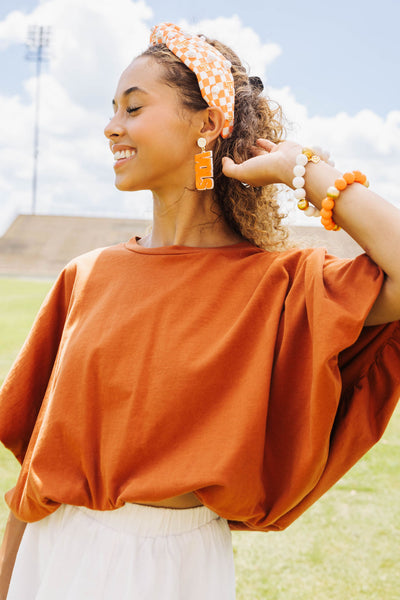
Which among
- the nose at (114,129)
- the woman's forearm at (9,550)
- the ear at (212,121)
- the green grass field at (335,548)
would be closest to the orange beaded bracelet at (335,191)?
the ear at (212,121)

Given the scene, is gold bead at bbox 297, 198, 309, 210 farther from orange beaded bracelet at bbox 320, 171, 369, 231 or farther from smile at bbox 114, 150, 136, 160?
smile at bbox 114, 150, 136, 160

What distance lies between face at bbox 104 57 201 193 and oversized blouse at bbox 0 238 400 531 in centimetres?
23

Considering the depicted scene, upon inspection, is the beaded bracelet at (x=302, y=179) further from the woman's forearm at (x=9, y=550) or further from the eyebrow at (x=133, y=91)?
the woman's forearm at (x=9, y=550)

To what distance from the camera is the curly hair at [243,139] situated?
1678 millimetres

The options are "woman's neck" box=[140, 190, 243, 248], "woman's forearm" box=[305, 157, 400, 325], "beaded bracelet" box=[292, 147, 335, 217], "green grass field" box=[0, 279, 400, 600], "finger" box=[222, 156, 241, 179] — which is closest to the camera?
"woman's forearm" box=[305, 157, 400, 325]

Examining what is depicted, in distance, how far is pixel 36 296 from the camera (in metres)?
17.0

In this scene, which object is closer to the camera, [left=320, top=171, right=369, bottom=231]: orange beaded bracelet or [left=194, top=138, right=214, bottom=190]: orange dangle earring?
[left=320, top=171, right=369, bottom=231]: orange beaded bracelet

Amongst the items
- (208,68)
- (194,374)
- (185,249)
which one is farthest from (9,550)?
(208,68)

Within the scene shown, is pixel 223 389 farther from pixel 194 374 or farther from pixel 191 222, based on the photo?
pixel 191 222

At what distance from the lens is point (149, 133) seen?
1.59 m

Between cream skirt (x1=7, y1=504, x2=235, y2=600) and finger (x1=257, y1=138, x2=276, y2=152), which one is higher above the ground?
finger (x1=257, y1=138, x2=276, y2=152)

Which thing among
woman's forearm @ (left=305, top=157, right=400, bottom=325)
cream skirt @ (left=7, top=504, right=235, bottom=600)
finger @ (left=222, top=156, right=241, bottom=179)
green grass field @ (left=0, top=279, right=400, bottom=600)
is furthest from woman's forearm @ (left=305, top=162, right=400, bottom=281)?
green grass field @ (left=0, top=279, right=400, bottom=600)

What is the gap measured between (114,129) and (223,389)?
2.36 feet

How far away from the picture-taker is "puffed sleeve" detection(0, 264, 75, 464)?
1.70 meters
